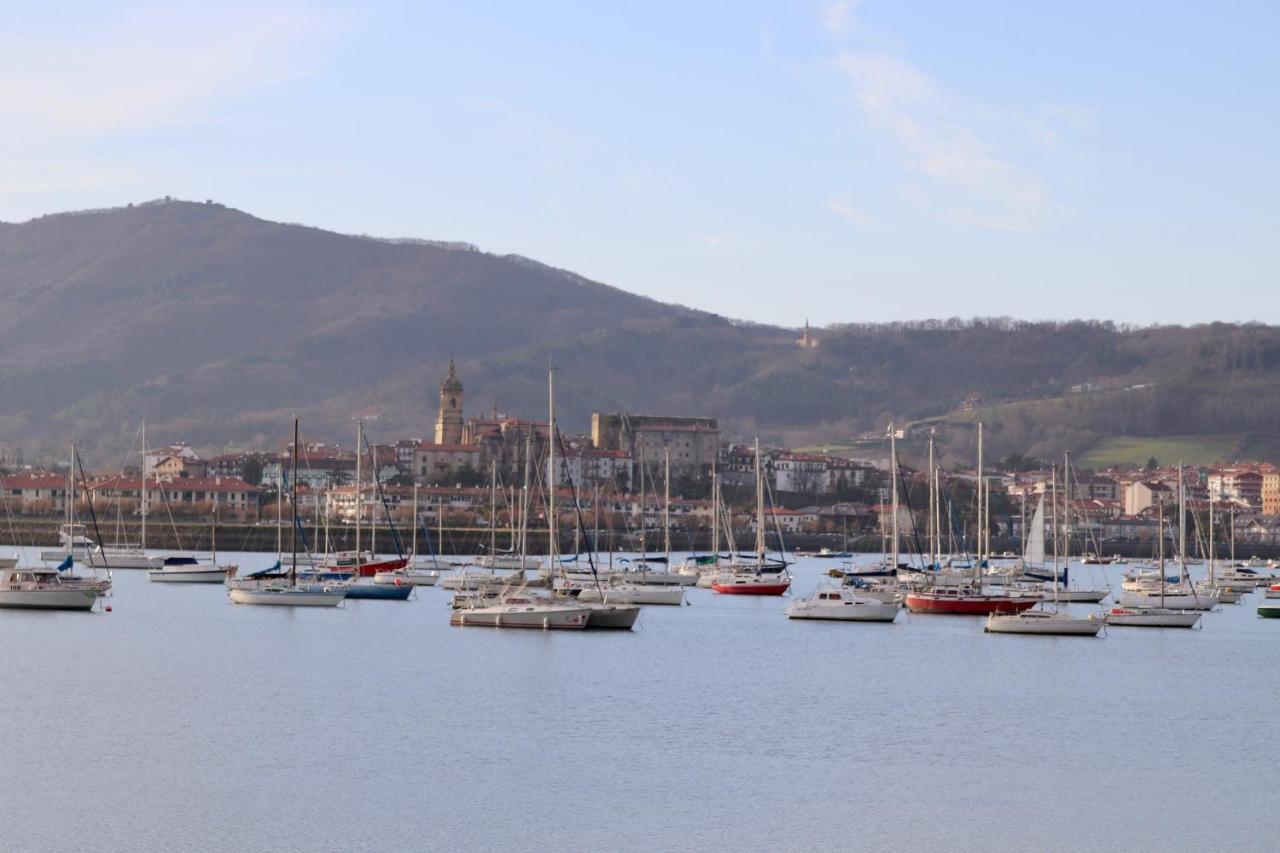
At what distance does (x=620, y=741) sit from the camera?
30.2 meters

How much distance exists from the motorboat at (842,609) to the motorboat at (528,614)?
7.92m

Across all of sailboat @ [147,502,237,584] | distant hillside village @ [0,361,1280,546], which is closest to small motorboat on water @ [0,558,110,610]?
sailboat @ [147,502,237,584]

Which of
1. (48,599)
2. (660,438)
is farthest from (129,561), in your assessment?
(660,438)

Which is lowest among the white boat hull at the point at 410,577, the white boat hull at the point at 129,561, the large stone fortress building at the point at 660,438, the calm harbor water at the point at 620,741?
the calm harbor water at the point at 620,741

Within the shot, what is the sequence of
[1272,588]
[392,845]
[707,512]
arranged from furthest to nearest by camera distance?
[707,512] → [1272,588] → [392,845]

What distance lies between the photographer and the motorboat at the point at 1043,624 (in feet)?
162

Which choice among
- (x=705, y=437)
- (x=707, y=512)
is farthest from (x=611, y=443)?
(x=707, y=512)

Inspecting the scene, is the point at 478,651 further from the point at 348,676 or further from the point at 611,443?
the point at 611,443

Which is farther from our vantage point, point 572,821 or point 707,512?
point 707,512

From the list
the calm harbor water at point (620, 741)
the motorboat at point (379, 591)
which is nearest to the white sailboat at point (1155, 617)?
the calm harbor water at point (620, 741)

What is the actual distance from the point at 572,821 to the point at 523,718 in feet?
27.7

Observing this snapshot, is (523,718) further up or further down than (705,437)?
further down

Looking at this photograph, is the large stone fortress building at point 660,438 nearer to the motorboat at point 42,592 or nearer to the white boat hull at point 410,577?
the white boat hull at point 410,577

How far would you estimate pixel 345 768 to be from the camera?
2703 cm
